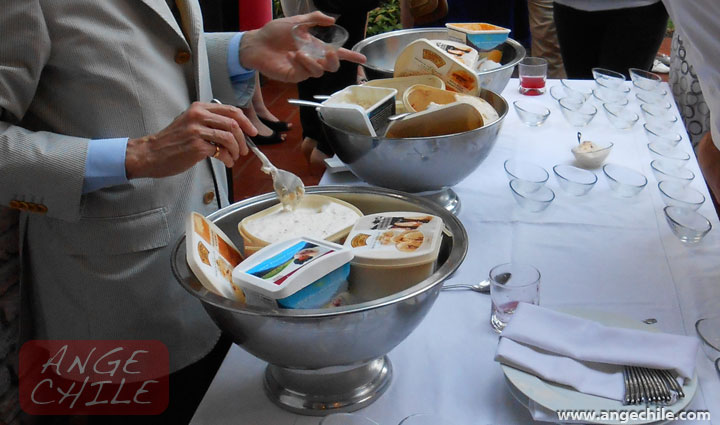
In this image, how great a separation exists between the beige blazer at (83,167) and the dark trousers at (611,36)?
5.62ft

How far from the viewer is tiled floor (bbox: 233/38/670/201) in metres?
3.18

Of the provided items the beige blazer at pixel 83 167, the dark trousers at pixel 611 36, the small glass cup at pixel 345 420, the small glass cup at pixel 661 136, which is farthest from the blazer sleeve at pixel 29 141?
the dark trousers at pixel 611 36

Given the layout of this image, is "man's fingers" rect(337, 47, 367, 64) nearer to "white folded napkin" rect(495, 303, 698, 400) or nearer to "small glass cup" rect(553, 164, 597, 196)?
"small glass cup" rect(553, 164, 597, 196)

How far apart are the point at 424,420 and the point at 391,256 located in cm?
19

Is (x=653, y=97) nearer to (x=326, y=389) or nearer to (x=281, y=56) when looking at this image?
(x=281, y=56)

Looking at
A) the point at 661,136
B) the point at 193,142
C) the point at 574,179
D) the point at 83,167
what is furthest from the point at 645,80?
the point at 83,167

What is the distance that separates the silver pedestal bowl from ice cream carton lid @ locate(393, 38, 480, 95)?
0.17m

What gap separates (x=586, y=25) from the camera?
96.6 inches

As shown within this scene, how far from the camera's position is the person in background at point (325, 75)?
230 centimetres

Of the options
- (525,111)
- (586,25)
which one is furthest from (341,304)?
(586,25)

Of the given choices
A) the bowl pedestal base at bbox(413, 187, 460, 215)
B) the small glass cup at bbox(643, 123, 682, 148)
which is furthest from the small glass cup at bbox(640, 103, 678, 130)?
the bowl pedestal base at bbox(413, 187, 460, 215)

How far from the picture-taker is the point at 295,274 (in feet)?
2.36

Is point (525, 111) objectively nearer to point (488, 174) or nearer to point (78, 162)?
point (488, 174)

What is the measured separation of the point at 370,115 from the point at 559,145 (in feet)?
1.93
